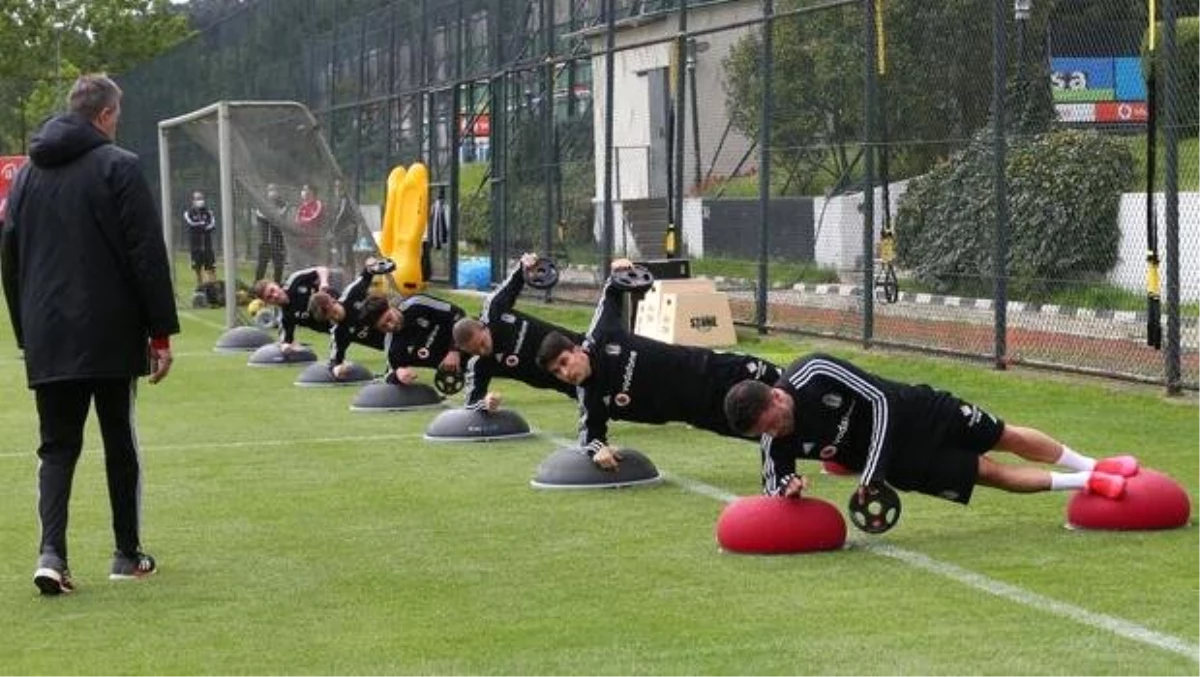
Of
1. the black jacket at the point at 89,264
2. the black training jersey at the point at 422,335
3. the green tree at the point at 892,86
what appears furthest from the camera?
the green tree at the point at 892,86

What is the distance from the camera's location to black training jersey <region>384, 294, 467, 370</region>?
16891 millimetres

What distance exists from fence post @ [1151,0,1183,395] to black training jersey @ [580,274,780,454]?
4.20 m

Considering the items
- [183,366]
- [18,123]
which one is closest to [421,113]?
[183,366]

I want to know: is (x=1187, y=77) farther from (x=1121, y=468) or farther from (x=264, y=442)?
(x=264, y=442)

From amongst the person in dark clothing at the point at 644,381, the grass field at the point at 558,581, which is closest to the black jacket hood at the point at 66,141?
the grass field at the point at 558,581

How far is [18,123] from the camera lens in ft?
214

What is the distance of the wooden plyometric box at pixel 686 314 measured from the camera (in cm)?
2078

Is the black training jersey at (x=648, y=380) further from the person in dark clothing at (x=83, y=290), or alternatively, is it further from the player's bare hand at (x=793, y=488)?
the person in dark clothing at (x=83, y=290)

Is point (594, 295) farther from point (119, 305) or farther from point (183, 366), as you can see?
point (119, 305)

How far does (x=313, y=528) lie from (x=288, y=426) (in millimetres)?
5330

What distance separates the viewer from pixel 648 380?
38.9 feet

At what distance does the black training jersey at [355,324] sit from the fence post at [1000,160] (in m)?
4.94

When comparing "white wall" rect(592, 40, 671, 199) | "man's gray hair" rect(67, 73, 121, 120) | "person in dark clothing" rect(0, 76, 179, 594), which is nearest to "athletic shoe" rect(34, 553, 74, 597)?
"person in dark clothing" rect(0, 76, 179, 594)

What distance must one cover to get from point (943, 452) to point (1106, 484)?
739 millimetres
